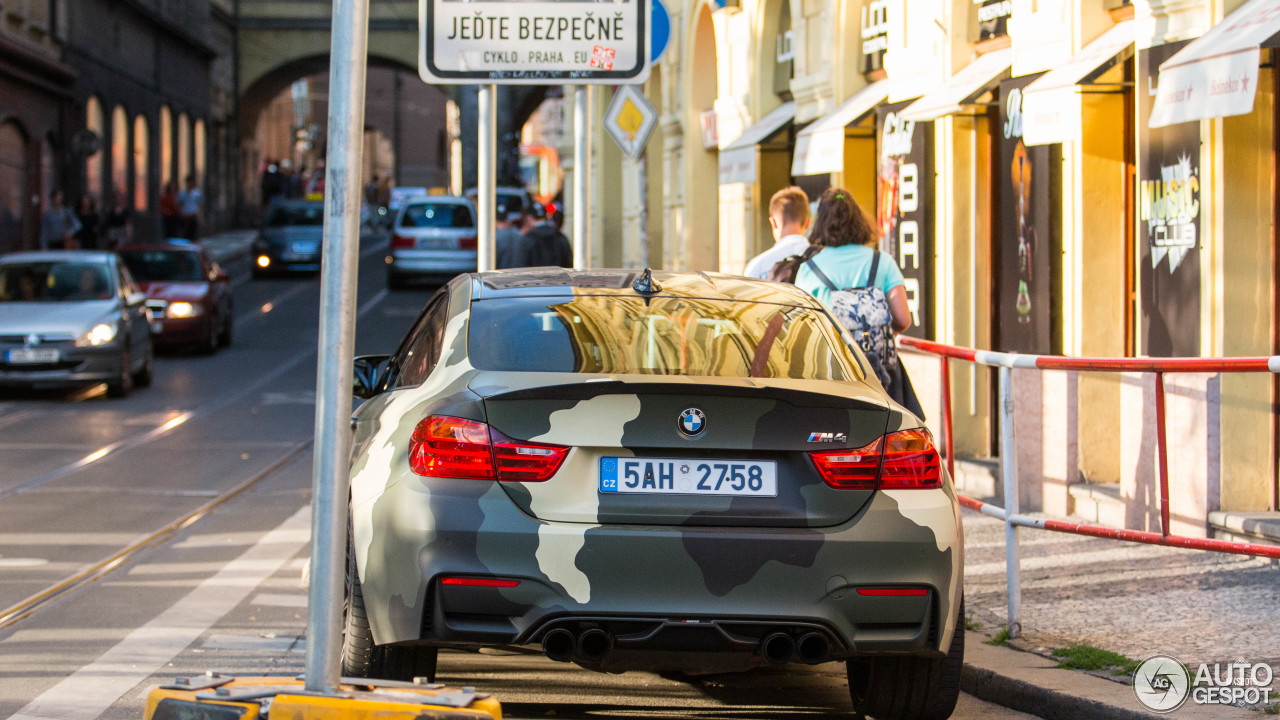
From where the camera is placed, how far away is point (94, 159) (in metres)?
39.4

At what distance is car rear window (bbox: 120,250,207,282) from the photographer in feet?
78.4

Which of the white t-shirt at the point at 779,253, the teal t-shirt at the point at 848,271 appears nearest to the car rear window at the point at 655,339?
the teal t-shirt at the point at 848,271

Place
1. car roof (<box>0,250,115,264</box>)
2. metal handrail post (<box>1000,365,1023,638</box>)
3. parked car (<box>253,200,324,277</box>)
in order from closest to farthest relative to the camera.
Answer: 1. metal handrail post (<box>1000,365,1023,638</box>)
2. car roof (<box>0,250,115,264</box>)
3. parked car (<box>253,200,324,277</box>)

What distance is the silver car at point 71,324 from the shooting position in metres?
17.5

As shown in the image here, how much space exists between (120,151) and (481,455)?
39.9 meters

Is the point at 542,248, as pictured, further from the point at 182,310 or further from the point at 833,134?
the point at 182,310

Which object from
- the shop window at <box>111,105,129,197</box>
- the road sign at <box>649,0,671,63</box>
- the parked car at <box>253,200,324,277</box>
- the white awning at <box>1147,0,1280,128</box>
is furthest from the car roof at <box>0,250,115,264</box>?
the shop window at <box>111,105,129,197</box>

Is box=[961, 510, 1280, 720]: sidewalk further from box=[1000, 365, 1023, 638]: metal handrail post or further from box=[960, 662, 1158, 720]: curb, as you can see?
box=[1000, 365, 1023, 638]: metal handrail post

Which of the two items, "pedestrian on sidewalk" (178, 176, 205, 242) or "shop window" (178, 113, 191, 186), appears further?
"shop window" (178, 113, 191, 186)

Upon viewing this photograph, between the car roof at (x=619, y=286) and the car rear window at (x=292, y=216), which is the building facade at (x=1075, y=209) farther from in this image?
the car rear window at (x=292, y=216)

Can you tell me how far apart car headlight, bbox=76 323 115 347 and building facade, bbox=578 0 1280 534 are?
753cm

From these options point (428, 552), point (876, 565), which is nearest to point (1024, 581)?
point (876, 565)

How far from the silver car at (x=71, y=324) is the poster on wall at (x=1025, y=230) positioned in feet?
32.9

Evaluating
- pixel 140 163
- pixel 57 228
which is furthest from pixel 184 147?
pixel 57 228
